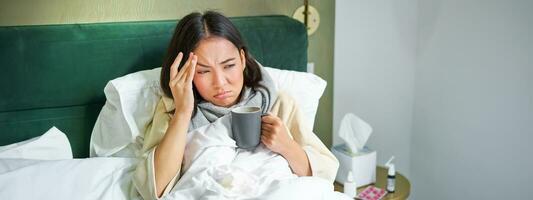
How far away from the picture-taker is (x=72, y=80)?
5.54 ft

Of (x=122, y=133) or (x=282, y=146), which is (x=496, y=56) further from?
(x=122, y=133)

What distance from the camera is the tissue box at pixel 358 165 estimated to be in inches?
82.5

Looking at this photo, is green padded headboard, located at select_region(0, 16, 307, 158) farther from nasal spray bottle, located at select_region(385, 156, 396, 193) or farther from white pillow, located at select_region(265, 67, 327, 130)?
nasal spray bottle, located at select_region(385, 156, 396, 193)

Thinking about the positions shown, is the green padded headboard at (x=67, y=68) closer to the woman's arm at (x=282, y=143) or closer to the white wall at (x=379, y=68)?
the woman's arm at (x=282, y=143)

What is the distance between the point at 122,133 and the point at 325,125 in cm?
100

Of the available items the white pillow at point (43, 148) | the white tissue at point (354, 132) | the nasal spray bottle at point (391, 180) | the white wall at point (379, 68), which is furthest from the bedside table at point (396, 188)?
the white pillow at point (43, 148)

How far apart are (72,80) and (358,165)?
40.5 inches

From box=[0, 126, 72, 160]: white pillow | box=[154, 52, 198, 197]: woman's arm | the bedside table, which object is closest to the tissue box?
the bedside table

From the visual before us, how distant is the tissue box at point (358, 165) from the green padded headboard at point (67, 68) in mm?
763

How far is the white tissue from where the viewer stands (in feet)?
7.00

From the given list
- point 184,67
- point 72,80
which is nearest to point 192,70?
point 184,67

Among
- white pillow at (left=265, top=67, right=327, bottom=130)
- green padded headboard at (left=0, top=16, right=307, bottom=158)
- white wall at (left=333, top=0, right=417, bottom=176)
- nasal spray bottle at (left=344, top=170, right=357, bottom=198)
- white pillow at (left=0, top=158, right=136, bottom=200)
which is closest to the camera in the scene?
white pillow at (left=0, top=158, right=136, bottom=200)

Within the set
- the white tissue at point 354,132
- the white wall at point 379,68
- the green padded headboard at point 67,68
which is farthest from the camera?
the white wall at point 379,68

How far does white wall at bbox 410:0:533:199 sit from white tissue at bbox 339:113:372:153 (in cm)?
47
